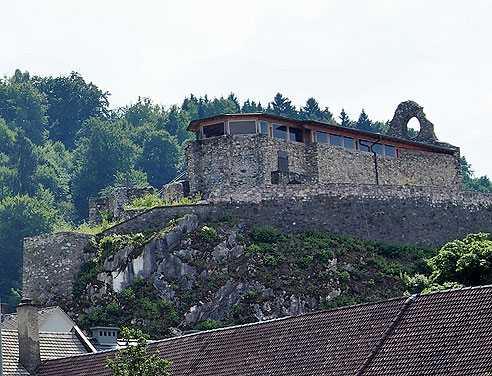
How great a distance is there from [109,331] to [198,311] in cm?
567

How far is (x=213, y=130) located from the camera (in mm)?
74062

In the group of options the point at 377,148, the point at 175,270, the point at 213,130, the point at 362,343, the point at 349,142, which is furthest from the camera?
the point at 377,148

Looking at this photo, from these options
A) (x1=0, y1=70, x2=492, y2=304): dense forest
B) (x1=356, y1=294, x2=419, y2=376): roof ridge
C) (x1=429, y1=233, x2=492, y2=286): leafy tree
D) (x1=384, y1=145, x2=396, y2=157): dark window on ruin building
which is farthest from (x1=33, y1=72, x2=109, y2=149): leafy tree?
(x1=356, y1=294, x2=419, y2=376): roof ridge

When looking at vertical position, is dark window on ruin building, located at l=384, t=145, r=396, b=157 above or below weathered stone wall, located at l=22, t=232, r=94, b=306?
above

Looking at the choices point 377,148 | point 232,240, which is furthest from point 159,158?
point 232,240

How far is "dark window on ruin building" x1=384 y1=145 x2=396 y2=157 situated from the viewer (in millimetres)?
79188

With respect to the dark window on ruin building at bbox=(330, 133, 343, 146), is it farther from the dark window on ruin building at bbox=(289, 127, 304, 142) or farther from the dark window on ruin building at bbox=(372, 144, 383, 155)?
the dark window on ruin building at bbox=(372, 144, 383, 155)

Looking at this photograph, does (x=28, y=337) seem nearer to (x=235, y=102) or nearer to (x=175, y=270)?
(x=175, y=270)

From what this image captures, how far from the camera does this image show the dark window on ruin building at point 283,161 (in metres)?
73.6

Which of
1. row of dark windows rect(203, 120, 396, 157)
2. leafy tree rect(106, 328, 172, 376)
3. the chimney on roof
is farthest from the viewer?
row of dark windows rect(203, 120, 396, 157)

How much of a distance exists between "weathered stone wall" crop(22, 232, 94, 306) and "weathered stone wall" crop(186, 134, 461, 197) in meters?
7.53

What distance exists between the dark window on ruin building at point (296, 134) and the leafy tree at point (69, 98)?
9162 cm

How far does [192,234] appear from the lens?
222 feet

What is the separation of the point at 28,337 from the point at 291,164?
30.1 m
